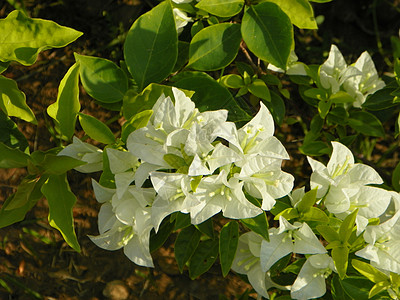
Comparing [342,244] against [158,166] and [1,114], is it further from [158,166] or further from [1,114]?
[1,114]

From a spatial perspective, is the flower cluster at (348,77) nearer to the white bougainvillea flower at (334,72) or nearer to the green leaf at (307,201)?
the white bougainvillea flower at (334,72)

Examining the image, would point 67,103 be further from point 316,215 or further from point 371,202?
point 371,202

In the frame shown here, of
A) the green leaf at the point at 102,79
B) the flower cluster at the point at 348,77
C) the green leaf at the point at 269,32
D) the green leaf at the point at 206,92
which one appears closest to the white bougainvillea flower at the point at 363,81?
the flower cluster at the point at 348,77

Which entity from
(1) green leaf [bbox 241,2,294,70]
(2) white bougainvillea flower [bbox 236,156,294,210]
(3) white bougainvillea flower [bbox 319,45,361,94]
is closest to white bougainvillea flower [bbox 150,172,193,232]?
(2) white bougainvillea flower [bbox 236,156,294,210]

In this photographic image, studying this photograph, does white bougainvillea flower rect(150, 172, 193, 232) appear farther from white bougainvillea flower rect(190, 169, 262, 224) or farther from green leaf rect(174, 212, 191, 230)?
green leaf rect(174, 212, 191, 230)

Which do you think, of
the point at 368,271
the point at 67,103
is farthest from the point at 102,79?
the point at 368,271

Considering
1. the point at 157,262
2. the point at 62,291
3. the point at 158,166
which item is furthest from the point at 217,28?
the point at 62,291
